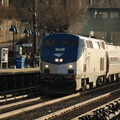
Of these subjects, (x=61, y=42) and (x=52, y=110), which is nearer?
(x=52, y=110)

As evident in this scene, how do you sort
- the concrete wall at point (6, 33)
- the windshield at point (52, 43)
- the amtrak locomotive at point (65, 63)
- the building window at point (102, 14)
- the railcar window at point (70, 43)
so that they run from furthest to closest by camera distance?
the building window at point (102, 14) → the concrete wall at point (6, 33) → the windshield at point (52, 43) → the railcar window at point (70, 43) → the amtrak locomotive at point (65, 63)

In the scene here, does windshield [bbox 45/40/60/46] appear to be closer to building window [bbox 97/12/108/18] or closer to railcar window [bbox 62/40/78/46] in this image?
railcar window [bbox 62/40/78/46]

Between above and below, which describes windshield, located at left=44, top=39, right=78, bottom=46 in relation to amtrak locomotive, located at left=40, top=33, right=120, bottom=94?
above

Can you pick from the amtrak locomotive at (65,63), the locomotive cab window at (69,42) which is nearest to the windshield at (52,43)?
the amtrak locomotive at (65,63)

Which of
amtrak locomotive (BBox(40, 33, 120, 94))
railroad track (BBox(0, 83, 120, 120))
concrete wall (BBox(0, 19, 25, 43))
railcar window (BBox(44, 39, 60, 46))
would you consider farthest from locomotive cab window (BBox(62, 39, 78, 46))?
concrete wall (BBox(0, 19, 25, 43))

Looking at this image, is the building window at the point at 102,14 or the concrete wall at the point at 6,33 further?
the building window at the point at 102,14

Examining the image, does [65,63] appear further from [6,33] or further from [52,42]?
[6,33]

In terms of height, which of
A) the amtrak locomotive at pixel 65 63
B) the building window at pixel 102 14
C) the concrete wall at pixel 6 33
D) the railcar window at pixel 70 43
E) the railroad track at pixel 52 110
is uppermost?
the building window at pixel 102 14

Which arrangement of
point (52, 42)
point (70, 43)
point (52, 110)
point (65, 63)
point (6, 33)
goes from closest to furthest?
point (52, 110)
point (65, 63)
point (70, 43)
point (52, 42)
point (6, 33)

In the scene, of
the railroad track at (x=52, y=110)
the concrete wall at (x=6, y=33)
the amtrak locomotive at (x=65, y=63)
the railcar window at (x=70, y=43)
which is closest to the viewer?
the railroad track at (x=52, y=110)

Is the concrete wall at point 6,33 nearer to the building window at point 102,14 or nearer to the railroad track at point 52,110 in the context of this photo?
the building window at point 102,14

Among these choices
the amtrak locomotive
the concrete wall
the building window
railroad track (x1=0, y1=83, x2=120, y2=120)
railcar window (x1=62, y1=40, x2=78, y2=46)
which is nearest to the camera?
railroad track (x1=0, y1=83, x2=120, y2=120)

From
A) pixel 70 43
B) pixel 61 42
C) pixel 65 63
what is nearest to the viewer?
pixel 65 63

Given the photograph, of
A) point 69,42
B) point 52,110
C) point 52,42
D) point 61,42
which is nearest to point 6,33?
point 52,42
